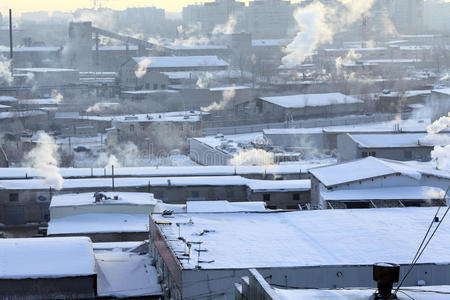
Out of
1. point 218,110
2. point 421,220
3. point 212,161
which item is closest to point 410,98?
point 218,110

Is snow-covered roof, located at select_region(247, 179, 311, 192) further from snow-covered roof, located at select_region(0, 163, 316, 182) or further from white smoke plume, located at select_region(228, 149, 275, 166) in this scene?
white smoke plume, located at select_region(228, 149, 275, 166)

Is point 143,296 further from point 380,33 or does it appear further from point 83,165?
point 380,33

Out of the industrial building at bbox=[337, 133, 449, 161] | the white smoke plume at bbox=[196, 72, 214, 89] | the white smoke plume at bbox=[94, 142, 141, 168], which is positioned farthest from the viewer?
the white smoke plume at bbox=[196, 72, 214, 89]

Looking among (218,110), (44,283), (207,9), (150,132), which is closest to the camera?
(44,283)

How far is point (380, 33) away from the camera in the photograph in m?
48.7

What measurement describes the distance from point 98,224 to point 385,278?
5575 millimetres

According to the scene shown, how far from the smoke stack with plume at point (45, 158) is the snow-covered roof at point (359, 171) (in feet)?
10.8

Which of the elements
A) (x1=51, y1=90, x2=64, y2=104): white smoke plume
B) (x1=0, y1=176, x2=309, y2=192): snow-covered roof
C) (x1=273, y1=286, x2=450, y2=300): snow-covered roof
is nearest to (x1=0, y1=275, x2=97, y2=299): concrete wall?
(x1=273, y1=286, x2=450, y2=300): snow-covered roof

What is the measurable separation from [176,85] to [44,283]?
1913 cm

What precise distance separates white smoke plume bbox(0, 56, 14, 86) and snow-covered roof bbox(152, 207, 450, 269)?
68.0 ft

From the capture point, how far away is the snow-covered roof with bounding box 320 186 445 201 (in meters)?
8.80

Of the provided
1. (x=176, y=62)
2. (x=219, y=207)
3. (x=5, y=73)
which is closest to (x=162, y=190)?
(x=219, y=207)

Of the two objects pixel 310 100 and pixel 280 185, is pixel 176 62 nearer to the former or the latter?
pixel 310 100

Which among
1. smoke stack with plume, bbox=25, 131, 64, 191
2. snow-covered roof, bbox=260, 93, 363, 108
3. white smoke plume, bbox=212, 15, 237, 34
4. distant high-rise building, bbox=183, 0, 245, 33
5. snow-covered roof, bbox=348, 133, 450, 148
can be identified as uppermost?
distant high-rise building, bbox=183, 0, 245, 33
